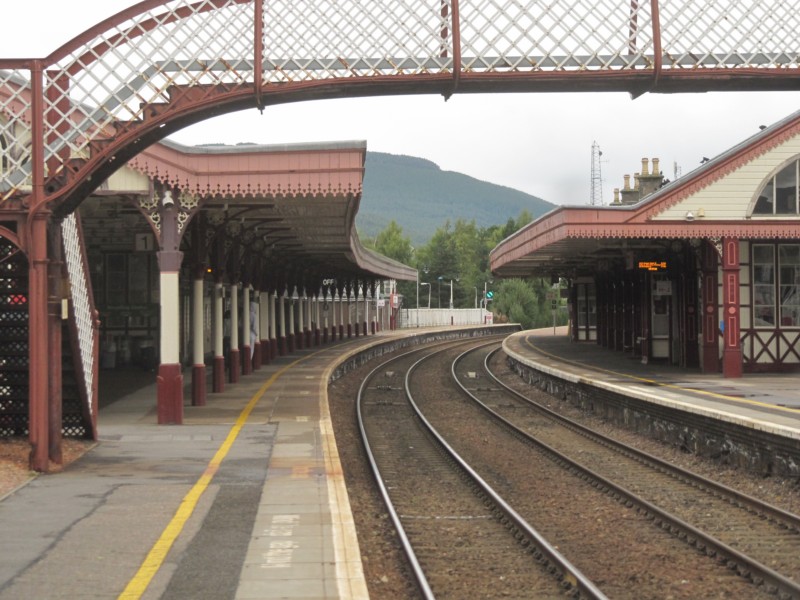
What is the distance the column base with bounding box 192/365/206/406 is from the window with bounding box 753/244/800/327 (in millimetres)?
14464

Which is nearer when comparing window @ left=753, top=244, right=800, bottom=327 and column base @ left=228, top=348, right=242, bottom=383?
window @ left=753, top=244, right=800, bottom=327

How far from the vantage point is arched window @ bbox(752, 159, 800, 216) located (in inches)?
1050

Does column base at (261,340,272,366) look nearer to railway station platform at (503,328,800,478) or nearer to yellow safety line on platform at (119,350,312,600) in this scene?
railway station platform at (503,328,800,478)

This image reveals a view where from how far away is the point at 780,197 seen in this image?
2672 centimetres

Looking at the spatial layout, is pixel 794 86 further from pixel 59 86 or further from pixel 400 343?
pixel 400 343

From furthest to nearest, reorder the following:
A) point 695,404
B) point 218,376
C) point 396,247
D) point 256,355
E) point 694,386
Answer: point 396,247 < point 256,355 < point 218,376 < point 694,386 < point 695,404

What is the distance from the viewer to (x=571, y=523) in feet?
38.4

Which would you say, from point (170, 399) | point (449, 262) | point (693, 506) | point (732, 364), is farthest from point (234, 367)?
point (449, 262)

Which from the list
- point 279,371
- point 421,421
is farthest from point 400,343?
point 421,421

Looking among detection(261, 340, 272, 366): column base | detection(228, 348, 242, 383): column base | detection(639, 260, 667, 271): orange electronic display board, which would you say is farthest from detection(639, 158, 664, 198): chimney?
detection(228, 348, 242, 383): column base

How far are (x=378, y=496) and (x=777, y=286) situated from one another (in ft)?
58.0

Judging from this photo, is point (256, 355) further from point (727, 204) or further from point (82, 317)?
point (82, 317)

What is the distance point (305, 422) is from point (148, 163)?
206 inches

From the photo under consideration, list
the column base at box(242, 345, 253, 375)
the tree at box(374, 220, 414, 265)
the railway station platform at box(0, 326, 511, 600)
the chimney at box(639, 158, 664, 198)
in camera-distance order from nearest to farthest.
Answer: the railway station platform at box(0, 326, 511, 600) → the column base at box(242, 345, 253, 375) → the chimney at box(639, 158, 664, 198) → the tree at box(374, 220, 414, 265)
